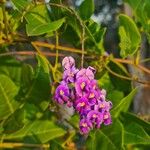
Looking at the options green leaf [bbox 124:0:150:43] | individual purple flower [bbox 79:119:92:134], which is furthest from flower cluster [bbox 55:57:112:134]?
green leaf [bbox 124:0:150:43]

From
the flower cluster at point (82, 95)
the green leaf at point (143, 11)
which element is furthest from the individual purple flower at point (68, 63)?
the green leaf at point (143, 11)

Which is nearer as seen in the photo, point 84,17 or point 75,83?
point 75,83

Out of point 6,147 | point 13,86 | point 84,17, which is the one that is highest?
point 84,17

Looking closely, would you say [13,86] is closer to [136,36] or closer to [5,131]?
[5,131]

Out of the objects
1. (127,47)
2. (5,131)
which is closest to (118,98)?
(127,47)

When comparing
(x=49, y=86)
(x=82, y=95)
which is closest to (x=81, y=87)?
(x=82, y=95)

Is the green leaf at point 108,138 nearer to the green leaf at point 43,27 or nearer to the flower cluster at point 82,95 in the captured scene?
the flower cluster at point 82,95
